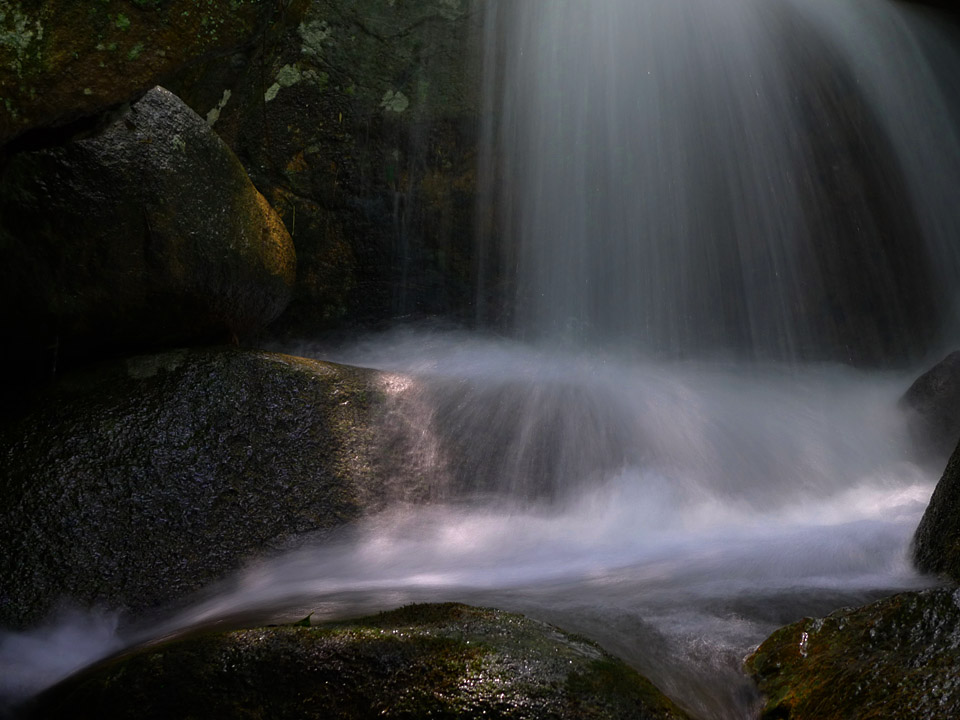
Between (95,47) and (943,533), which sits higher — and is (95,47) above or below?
above

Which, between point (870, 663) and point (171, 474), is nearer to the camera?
point (870, 663)

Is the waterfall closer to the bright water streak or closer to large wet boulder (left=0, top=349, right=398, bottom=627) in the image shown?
the bright water streak

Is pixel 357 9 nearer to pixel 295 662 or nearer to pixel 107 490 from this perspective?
pixel 107 490

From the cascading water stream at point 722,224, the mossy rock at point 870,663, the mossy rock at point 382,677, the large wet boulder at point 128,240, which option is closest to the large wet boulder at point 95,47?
the large wet boulder at point 128,240

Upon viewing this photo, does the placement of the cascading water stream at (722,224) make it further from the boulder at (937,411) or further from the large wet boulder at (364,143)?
the large wet boulder at (364,143)

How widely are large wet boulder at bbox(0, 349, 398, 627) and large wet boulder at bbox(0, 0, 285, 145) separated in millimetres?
1620

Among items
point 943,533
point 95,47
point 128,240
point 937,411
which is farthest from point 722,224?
point 95,47

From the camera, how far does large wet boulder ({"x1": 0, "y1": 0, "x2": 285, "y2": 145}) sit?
2.81 m

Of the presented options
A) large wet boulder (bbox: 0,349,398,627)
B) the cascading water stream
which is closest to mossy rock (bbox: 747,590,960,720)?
large wet boulder (bbox: 0,349,398,627)

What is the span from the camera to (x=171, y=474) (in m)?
3.91

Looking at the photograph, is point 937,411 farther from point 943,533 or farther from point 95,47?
point 95,47

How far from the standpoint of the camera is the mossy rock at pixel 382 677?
2004mm

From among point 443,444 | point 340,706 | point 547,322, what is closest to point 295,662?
point 340,706

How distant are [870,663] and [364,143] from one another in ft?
18.5
